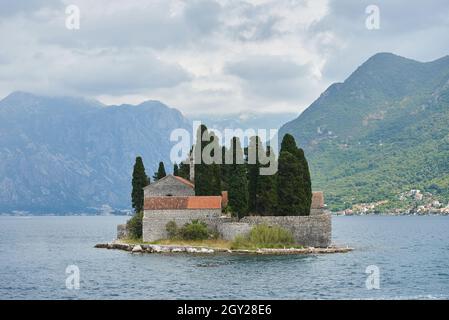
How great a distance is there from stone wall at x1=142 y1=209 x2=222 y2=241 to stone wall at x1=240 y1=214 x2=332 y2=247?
319cm

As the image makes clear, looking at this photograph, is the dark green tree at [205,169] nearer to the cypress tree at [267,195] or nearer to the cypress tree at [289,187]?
the cypress tree at [267,195]

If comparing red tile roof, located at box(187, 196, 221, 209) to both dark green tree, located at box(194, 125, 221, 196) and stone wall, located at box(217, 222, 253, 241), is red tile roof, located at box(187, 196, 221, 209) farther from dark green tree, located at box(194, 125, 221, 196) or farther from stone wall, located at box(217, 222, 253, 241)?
dark green tree, located at box(194, 125, 221, 196)

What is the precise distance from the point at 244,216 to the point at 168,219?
25.0ft

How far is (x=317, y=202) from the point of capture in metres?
75.1

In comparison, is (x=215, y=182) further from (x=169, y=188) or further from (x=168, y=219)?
(x=168, y=219)

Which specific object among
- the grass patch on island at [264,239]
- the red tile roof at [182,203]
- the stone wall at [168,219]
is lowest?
the grass patch on island at [264,239]

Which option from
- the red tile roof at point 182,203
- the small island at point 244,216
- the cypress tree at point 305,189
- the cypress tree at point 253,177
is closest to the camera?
the small island at point 244,216

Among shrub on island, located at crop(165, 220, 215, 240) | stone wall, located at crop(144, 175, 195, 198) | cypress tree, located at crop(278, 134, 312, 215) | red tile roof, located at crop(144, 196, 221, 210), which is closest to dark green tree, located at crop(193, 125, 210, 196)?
stone wall, located at crop(144, 175, 195, 198)

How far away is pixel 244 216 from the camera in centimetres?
6756

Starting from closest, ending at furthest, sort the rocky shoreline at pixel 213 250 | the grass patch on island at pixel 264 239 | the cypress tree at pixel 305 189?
the rocky shoreline at pixel 213 250 < the grass patch on island at pixel 264 239 < the cypress tree at pixel 305 189

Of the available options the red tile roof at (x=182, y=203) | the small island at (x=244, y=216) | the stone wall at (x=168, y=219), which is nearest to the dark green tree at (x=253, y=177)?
the small island at (x=244, y=216)

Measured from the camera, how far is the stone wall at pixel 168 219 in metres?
67.4

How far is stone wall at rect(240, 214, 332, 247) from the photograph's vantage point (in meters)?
65.5
